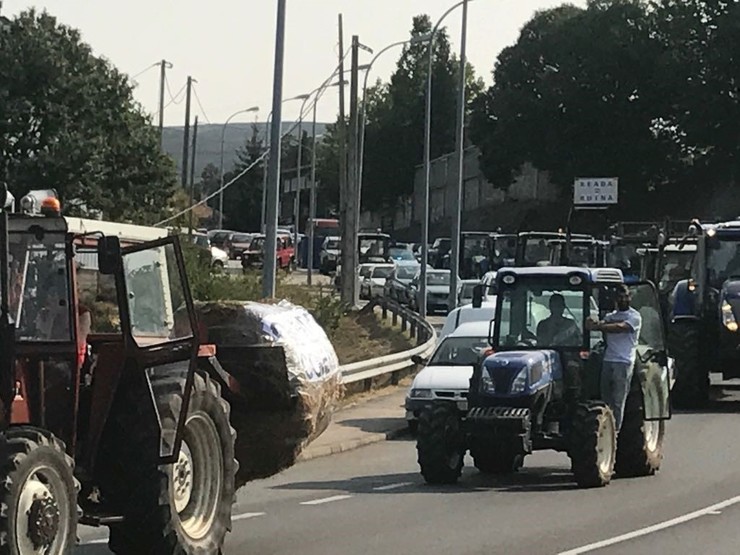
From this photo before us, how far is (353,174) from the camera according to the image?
1650 inches

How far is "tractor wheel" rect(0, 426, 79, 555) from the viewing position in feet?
28.2

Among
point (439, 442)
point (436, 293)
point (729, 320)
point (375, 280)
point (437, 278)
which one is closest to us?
point (439, 442)

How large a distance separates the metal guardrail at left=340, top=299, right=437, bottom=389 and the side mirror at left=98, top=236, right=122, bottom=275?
45.3 feet

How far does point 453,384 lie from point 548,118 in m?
62.7

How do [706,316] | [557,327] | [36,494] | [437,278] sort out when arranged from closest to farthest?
[36,494] → [557,327] → [706,316] → [437,278]

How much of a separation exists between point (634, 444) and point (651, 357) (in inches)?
54.0

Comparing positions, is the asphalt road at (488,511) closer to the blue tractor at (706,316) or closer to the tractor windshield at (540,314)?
the tractor windshield at (540,314)

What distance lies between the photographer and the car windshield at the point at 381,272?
60.8 metres

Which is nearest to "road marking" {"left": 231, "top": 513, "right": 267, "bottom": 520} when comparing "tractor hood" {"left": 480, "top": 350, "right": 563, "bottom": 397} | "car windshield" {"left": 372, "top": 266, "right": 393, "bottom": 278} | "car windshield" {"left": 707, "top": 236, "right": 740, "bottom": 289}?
"tractor hood" {"left": 480, "top": 350, "right": 563, "bottom": 397}

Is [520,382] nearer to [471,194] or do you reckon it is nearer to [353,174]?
[353,174]

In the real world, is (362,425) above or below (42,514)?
below

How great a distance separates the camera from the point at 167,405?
10258mm

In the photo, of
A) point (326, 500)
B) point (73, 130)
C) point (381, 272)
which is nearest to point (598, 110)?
point (381, 272)

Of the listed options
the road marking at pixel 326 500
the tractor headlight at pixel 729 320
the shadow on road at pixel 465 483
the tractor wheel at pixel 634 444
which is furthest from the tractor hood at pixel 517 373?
the tractor headlight at pixel 729 320
